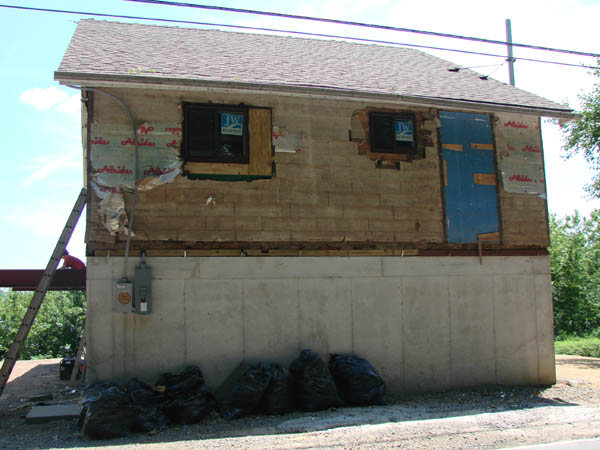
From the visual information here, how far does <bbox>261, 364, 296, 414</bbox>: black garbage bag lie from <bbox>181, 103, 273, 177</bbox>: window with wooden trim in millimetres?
3211

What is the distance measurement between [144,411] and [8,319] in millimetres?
31237

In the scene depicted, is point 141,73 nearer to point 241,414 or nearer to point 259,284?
point 259,284

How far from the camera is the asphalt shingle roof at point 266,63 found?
8820 mm

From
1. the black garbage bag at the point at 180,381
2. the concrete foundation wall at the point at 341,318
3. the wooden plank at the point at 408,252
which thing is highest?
the wooden plank at the point at 408,252

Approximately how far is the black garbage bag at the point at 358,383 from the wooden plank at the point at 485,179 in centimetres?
411

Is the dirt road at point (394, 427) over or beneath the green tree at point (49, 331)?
over

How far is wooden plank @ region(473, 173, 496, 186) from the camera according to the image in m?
10.2

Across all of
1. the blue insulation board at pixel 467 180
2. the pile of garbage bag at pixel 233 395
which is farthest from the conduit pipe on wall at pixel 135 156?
the blue insulation board at pixel 467 180

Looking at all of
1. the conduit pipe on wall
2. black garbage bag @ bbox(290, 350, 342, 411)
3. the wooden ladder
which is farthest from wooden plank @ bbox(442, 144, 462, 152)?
the wooden ladder

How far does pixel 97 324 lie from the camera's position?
8.02m

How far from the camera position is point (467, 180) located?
1019 cm

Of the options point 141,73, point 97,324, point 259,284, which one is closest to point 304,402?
point 259,284

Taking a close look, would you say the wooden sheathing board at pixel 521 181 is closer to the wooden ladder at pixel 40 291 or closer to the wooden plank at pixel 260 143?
the wooden plank at pixel 260 143

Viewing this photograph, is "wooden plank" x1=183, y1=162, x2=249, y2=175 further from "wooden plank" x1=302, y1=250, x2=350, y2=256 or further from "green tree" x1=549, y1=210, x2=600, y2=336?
"green tree" x1=549, y1=210, x2=600, y2=336
